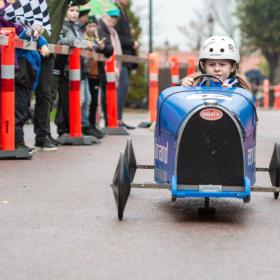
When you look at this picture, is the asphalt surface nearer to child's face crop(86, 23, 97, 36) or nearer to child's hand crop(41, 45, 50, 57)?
child's hand crop(41, 45, 50, 57)

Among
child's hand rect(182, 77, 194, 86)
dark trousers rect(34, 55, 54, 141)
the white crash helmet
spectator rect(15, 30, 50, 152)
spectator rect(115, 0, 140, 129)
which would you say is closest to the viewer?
child's hand rect(182, 77, 194, 86)

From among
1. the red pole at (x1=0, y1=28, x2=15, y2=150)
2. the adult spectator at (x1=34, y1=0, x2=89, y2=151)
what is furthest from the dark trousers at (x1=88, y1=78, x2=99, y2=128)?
the red pole at (x1=0, y1=28, x2=15, y2=150)

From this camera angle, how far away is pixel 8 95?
998cm

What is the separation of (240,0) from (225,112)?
5902 cm

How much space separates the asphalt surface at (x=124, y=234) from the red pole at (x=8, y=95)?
1.40m

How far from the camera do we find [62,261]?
4996mm

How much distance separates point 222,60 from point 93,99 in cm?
657

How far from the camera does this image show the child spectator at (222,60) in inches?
286

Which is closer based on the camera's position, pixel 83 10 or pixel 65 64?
pixel 65 64

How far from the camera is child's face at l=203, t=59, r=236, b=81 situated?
733 centimetres

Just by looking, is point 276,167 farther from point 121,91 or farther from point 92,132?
point 121,91

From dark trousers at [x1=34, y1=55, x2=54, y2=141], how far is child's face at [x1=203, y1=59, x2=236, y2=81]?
3.84 m

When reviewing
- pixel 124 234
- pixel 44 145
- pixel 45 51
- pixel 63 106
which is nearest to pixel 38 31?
pixel 45 51

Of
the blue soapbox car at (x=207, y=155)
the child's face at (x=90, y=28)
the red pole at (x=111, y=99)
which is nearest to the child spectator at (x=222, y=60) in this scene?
the blue soapbox car at (x=207, y=155)
